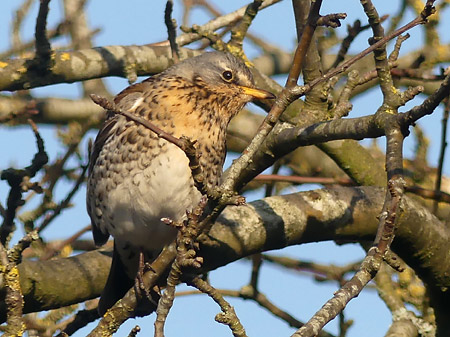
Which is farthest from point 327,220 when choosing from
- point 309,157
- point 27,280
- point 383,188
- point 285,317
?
point 309,157

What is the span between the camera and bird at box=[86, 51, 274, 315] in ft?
14.9

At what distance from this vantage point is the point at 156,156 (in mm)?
4543

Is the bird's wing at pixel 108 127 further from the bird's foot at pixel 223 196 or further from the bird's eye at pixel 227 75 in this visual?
the bird's foot at pixel 223 196

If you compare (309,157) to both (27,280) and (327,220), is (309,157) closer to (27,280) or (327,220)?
(327,220)

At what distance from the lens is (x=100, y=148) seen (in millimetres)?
4945

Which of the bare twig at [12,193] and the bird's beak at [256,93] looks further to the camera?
the bird's beak at [256,93]

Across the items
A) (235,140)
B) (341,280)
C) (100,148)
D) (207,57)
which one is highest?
(235,140)

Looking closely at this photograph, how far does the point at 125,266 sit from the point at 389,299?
1.52 meters

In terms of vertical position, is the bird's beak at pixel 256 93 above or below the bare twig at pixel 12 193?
above

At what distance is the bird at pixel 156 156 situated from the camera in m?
4.55

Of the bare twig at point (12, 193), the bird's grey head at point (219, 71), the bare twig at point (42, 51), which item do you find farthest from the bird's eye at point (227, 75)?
the bare twig at point (12, 193)

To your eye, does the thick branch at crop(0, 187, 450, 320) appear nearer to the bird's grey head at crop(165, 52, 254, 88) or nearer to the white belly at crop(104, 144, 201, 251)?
the white belly at crop(104, 144, 201, 251)

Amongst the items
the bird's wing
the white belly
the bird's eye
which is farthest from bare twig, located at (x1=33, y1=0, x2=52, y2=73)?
the bird's eye

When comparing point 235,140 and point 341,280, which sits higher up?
point 235,140
